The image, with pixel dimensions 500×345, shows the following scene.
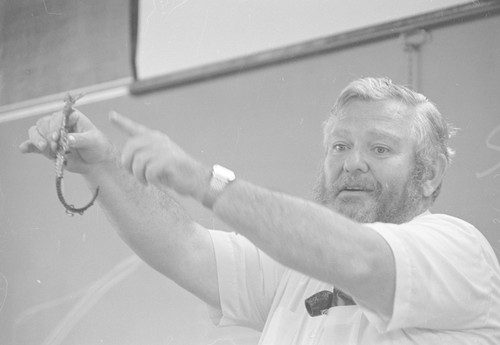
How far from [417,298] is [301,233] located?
231 mm

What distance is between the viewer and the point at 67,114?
1499mm

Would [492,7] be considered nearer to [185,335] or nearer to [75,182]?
[185,335]

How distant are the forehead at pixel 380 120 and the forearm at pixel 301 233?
1.35 feet

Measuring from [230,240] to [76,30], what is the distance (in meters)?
0.97

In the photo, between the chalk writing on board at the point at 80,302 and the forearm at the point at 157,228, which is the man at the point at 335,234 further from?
the chalk writing on board at the point at 80,302

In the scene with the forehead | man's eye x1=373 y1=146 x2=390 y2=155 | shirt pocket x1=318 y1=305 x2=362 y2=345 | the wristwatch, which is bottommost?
shirt pocket x1=318 y1=305 x2=362 y2=345

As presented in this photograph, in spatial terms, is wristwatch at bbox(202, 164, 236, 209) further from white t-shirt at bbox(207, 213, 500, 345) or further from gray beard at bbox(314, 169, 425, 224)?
gray beard at bbox(314, 169, 425, 224)

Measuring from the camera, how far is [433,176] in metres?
1.70

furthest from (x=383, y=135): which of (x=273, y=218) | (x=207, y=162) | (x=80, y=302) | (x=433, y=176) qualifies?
(x=80, y=302)

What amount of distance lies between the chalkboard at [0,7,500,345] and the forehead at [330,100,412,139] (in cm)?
12

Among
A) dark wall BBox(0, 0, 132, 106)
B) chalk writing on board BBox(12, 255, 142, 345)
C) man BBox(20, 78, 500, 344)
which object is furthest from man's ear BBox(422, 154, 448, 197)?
dark wall BBox(0, 0, 132, 106)

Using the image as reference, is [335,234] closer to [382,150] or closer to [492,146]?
[382,150]

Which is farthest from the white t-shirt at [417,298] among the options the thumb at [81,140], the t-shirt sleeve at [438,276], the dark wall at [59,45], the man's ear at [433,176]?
the dark wall at [59,45]

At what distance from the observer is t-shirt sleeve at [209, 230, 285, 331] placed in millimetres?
1678
